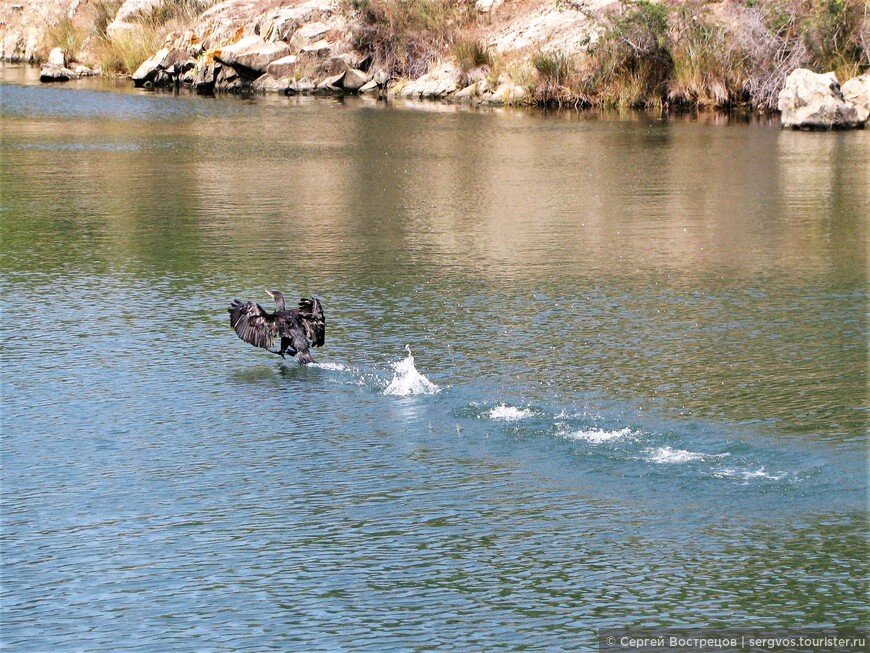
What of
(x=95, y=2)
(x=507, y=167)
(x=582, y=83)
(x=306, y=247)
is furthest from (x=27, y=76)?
(x=306, y=247)

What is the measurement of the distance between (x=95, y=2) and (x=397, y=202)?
134 ft

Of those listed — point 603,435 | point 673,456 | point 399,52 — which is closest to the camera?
point 673,456

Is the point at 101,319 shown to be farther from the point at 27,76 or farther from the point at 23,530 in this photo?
the point at 27,76

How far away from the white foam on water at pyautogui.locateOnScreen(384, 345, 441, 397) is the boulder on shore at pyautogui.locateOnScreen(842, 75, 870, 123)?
817 inches

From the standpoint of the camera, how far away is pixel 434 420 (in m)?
8.64

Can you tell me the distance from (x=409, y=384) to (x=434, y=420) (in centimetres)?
70

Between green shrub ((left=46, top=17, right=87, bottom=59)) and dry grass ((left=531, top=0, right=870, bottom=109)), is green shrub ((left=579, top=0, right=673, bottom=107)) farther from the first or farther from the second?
green shrub ((left=46, top=17, right=87, bottom=59))

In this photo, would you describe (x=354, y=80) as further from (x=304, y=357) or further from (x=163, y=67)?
(x=304, y=357)

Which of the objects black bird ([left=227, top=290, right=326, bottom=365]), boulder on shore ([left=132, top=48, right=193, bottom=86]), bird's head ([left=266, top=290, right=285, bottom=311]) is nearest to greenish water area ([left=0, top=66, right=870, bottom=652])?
black bird ([left=227, top=290, right=326, bottom=365])

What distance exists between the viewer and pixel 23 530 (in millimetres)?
6922

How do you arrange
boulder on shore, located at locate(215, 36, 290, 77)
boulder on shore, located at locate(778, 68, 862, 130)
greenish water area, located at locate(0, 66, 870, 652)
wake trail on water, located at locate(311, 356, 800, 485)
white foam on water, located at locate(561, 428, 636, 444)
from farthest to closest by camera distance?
boulder on shore, located at locate(215, 36, 290, 77), boulder on shore, located at locate(778, 68, 862, 130), white foam on water, located at locate(561, 428, 636, 444), wake trail on water, located at locate(311, 356, 800, 485), greenish water area, located at locate(0, 66, 870, 652)

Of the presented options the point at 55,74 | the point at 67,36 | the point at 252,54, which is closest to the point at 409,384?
the point at 252,54

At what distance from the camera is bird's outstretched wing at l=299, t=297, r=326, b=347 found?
9.71 meters

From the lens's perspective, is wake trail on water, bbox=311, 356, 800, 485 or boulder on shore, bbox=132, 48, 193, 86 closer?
wake trail on water, bbox=311, 356, 800, 485
